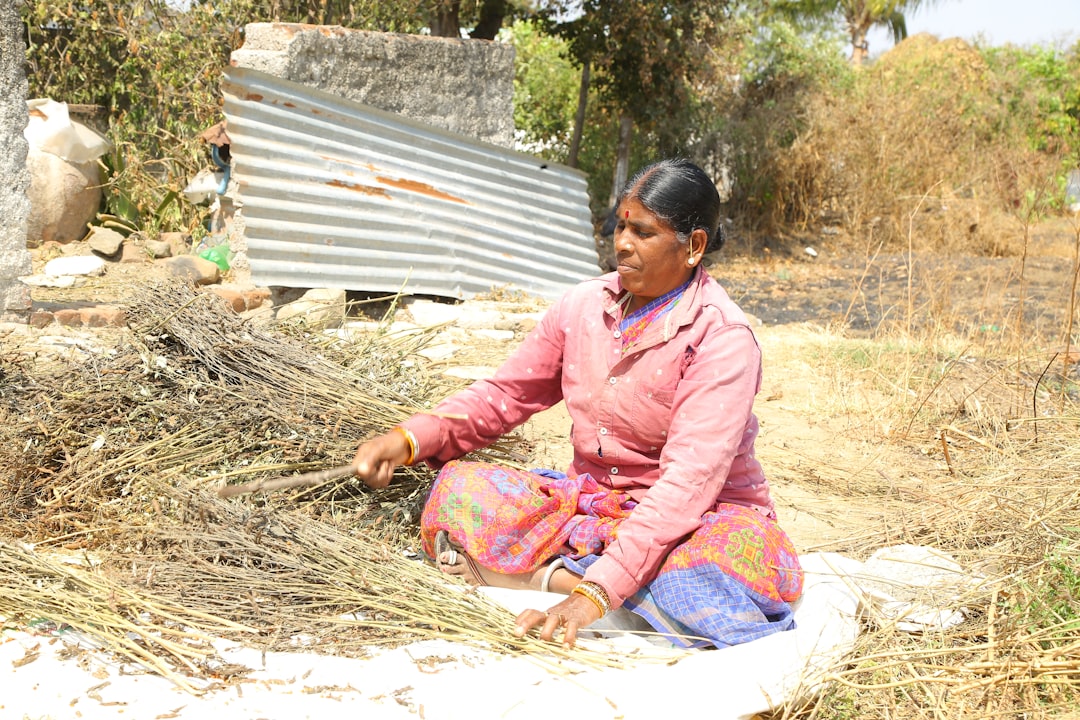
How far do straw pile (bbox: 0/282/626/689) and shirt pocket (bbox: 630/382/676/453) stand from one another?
0.64 m

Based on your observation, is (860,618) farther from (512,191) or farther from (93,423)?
(512,191)

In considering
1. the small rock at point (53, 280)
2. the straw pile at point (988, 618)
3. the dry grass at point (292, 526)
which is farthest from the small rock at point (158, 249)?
the straw pile at point (988, 618)

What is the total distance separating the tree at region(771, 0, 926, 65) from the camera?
25.6 m

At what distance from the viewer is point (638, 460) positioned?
2.80m

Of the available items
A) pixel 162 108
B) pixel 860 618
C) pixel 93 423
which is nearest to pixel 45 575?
pixel 93 423

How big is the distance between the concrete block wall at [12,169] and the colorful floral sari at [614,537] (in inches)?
143

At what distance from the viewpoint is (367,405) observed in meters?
3.27

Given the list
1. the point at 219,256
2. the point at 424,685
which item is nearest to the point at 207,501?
the point at 424,685

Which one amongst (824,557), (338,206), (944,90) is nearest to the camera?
(824,557)

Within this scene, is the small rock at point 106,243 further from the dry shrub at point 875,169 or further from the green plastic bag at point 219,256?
the dry shrub at point 875,169

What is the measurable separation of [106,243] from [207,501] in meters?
5.88

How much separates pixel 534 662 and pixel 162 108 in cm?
874

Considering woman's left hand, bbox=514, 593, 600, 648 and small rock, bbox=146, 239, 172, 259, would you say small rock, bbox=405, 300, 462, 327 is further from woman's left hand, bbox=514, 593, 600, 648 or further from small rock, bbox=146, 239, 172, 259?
woman's left hand, bbox=514, 593, 600, 648

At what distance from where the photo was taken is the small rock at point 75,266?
732 centimetres
